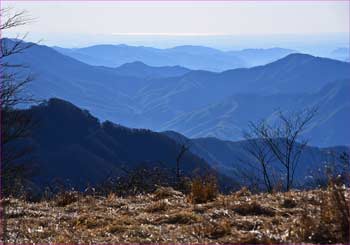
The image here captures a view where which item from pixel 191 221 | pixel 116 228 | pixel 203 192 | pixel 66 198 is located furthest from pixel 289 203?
pixel 66 198

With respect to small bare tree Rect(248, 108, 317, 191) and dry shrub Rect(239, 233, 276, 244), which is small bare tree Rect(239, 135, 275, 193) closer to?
small bare tree Rect(248, 108, 317, 191)

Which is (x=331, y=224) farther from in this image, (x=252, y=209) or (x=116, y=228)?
(x=116, y=228)

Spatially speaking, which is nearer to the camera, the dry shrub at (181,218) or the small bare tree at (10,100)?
the dry shrub at (181,218)

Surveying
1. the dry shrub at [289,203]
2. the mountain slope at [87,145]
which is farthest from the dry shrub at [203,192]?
the mountain slope at [87,145]

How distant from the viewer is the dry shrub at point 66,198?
39.2 feet

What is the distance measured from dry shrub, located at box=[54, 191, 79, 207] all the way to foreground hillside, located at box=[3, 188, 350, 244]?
42 cm

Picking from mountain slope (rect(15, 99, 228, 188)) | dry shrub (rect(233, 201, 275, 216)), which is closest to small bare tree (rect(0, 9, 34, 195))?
dry shrub (rect(233, 201, 275, 216))

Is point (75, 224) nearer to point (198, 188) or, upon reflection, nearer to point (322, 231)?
point (198, 188)

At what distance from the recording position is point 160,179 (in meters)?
16.4

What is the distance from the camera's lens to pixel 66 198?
12086 mm

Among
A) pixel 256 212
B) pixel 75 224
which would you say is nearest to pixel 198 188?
pixel 256 212

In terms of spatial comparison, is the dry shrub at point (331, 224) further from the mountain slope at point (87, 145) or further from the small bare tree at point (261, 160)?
the mountain slope at point (87, 145)

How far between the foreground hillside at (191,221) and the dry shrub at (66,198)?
416 millimetres

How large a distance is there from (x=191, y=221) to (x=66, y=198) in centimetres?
463
